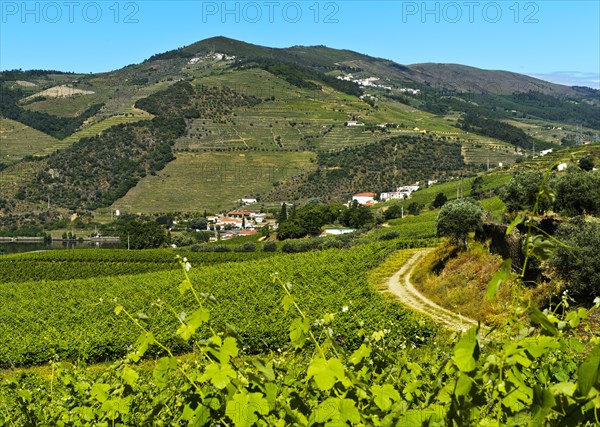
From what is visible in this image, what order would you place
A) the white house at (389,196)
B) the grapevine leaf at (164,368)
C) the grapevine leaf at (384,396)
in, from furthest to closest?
1. the white house at (389,196)
2. the grapevine leaf at (164,368)
3. the grapevine leaf at (384,396)

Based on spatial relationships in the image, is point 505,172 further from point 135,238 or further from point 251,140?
point 251,140

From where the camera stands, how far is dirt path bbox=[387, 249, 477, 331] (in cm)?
1885

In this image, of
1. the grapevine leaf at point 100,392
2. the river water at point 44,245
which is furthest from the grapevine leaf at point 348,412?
the river water at point 44,245

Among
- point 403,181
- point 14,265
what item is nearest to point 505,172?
point 403,181

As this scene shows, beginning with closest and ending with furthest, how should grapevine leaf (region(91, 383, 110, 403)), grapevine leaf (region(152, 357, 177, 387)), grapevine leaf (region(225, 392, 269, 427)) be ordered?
grapevine leaf (region(225, 392, 269, 427)) → grapevine leaf (region(152, 357, 177, 387)) → grapevine leaf (region(91, 383, 110, 403))

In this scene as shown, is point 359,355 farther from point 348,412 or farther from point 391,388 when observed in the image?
point 348,412

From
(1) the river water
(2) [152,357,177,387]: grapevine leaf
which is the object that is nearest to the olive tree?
(2) [152,357,177,387]: grapevine leaf

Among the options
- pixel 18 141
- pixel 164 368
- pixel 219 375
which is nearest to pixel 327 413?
pixel 219 375

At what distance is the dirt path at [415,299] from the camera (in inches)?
742

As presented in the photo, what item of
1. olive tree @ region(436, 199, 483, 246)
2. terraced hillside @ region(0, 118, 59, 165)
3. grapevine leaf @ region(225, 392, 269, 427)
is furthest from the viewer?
terraced hillside @ region(0, 118, 59, 165)

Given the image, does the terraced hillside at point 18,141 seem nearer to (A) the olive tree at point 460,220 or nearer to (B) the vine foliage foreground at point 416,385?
(A) the olive tree at point 460,220

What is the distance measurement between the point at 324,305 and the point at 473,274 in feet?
18.6

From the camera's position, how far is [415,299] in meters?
23.3

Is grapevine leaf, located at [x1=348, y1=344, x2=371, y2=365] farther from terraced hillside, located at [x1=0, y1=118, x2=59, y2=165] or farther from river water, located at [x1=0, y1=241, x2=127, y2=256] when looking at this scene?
terraced hillside, located at [x1=0, y1=118, x2=59, y2=165]
